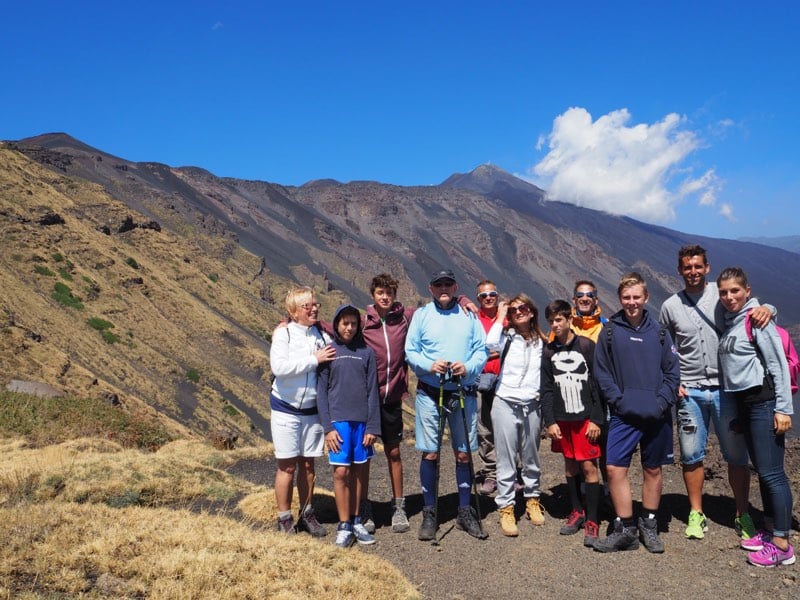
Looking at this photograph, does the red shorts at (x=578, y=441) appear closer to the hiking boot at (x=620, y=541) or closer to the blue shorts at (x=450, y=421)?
the hiking boot at (x=620, y=541)

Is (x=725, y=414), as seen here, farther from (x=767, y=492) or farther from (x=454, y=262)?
(x=454, y=262)

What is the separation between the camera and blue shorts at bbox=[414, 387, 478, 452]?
4.81 m

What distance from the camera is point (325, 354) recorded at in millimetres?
4566

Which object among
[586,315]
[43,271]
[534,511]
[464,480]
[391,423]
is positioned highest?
[43,271]

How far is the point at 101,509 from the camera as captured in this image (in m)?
4.58

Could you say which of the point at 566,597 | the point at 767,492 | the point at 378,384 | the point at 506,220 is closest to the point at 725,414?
the point at 767,492

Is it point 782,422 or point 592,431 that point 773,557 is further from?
point 592,431

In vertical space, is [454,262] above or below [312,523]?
above

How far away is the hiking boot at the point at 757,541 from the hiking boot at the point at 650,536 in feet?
1.86

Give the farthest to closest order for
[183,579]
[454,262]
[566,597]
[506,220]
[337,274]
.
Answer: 1. [506,220]
2. [454,262]
3. [337,274]
4. [566,597]
5. [183,579]

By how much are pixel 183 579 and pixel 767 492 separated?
3942 mm

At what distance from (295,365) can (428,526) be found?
1.70 meters

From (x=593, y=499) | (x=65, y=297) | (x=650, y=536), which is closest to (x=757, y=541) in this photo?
(x=650, y=536)

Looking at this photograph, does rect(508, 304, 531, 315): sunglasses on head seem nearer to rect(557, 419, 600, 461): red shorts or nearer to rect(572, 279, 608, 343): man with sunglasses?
rect(572, 279, 608, 343): man with sunglasses
